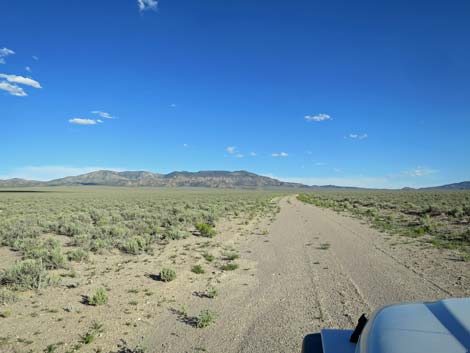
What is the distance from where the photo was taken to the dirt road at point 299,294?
210 inches

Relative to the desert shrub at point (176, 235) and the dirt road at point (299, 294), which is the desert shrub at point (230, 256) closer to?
the dirt road at point (299, 294)

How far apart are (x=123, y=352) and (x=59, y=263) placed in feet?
19.2

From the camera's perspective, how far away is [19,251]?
11859 mm

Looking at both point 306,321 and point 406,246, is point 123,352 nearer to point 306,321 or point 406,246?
point 306,321

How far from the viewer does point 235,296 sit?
746 centimetres

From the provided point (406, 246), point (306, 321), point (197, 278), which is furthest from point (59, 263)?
point (406, 246)

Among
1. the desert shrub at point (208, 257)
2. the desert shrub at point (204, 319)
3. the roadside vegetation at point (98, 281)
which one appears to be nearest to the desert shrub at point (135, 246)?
the roadside vegetation at point (98, 281)

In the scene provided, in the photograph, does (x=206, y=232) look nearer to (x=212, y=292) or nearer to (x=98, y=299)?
(x=212, y=292)

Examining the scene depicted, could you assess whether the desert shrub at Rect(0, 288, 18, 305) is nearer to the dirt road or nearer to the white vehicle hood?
the dirt road

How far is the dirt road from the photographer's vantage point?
17.5 ft

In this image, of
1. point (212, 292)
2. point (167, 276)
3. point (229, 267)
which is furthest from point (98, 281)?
point (229, 267)

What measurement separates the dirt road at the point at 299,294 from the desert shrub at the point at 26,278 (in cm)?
401

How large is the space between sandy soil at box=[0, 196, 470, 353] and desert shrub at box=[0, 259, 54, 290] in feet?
1.44

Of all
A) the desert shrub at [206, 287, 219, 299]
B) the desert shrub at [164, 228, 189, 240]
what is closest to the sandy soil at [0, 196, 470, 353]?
the desert shrub at [206, 287, 219, 299]
